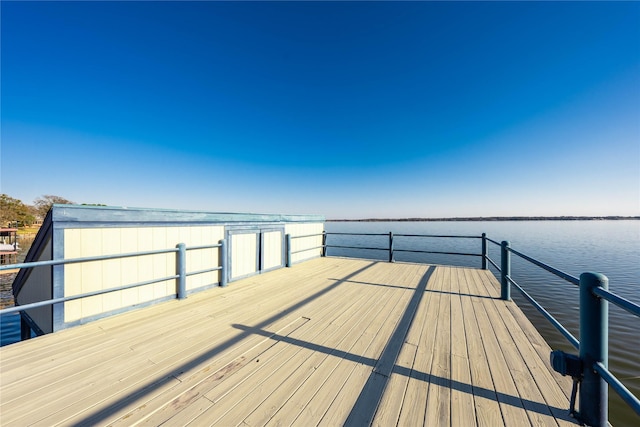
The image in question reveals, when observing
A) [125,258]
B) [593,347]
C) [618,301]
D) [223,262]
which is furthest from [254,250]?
[618,301]

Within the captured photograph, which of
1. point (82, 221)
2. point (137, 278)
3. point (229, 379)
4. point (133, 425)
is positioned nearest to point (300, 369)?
point (229, 379)

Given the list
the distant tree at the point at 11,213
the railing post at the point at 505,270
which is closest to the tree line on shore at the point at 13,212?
the distant tree at the point at 11,213

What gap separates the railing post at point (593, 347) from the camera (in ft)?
5.29

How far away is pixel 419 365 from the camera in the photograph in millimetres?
2346

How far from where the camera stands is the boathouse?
10.2 feet

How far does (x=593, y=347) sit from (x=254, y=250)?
546 centimetres

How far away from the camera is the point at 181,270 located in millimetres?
4164

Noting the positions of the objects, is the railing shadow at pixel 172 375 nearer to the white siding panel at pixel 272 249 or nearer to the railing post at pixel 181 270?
the railing post at pixel 181 270

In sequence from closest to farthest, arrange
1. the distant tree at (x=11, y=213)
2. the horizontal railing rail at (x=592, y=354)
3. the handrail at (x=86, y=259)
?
1. the horizontal railing rail at (x=592, y=354)
2. the handrail at (x=86, y=259)
3. the distant tree at (x=11, y=213)

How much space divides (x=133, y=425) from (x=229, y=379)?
2.22ft

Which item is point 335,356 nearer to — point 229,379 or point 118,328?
point 229,379

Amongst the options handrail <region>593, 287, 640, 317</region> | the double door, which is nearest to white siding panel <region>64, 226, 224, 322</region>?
the double door

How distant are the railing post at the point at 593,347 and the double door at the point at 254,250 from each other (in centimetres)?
512

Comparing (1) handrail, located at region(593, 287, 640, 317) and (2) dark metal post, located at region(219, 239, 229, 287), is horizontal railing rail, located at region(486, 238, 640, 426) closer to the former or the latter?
(1) handrail, located at region(593, 287, 640, 317)
